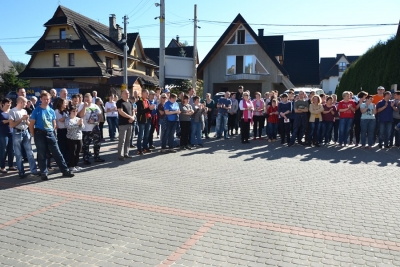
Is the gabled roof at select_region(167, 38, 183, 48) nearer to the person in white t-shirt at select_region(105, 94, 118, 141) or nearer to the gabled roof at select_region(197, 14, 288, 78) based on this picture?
the gabled roof at select_region(197, 14, 288, 78)

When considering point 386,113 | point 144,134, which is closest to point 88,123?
point 144,134

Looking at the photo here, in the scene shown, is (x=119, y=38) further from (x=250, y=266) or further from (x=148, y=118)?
(x=250, y=266)

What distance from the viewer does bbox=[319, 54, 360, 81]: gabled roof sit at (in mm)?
73188

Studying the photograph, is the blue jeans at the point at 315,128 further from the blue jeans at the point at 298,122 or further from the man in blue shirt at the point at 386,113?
the man in blue shirt at the point at 386,113

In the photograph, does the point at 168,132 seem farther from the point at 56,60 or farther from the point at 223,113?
the point at 56,60

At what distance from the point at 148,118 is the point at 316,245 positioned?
732cm

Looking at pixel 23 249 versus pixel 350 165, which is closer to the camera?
pixel 23 249

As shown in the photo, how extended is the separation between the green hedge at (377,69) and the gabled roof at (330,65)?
5077 centimetres

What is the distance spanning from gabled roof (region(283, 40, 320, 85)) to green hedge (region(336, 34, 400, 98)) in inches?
634

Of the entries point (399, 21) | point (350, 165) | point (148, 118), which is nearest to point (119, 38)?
point (399, 21)

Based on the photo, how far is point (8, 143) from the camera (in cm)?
834

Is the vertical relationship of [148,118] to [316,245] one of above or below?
above

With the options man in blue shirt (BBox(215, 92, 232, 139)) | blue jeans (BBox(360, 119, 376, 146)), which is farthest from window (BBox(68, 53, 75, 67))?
blue jeans (BBox(360, 119, 376, 146))

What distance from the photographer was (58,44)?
36.9 meters
